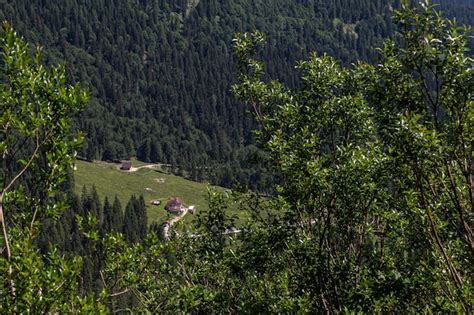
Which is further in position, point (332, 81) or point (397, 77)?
point (332, 81)

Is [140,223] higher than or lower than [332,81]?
lower

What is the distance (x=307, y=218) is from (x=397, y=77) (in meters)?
7.71

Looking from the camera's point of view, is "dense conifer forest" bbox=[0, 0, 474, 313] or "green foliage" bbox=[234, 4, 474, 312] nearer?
"dense conifer forest" bbox=[0, 0, 474, 313]

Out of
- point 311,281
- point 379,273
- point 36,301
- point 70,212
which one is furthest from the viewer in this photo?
point 70,212

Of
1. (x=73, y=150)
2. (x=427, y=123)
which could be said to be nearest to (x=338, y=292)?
(x=427, y=123)

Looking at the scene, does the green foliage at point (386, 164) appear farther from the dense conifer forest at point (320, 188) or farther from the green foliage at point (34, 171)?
the green foliage at point (34, 171)

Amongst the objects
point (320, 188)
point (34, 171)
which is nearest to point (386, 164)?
point (320, 188)

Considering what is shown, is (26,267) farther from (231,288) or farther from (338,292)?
(231,288)

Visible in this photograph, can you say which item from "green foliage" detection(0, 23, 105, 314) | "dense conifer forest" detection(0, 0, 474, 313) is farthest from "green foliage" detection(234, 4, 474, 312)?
"green foliage" detection(0, 23, 105, 314)

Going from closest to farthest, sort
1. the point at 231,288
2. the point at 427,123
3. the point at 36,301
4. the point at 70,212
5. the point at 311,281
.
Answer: the point at 36,301
the point at 427,123
the point at 311,281
the point at 231,288
the point at 70,212

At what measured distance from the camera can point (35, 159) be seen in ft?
50.1

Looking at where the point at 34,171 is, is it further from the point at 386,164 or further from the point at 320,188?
the point at 386,164

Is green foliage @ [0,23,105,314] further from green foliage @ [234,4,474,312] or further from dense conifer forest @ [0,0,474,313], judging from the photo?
green foliage @ [234,4,474,312]

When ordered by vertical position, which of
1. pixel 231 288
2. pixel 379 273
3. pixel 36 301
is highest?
pixel 36 301
